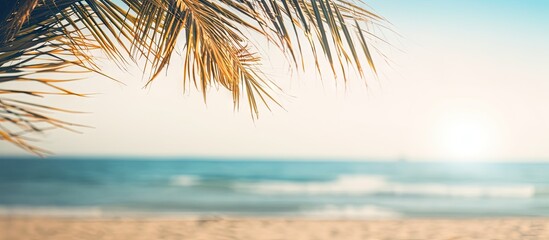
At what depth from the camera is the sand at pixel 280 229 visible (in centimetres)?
735

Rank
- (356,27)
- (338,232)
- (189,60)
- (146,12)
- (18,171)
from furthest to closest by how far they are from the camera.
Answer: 1. (18,171)
2. (338,232)
3. (189,60)
4. (146,12)
5. (356,27)

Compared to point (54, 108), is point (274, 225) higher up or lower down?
lower down

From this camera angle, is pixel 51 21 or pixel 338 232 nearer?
pixel 51 21

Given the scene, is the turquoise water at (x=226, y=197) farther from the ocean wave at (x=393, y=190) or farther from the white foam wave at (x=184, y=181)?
the white foam wave at (x=184, y=181)

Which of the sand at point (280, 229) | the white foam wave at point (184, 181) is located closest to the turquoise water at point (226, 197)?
the white foam wave at point (184, 181)

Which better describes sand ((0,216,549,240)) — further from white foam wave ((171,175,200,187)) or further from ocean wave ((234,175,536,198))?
white foam wave ((171,175,200,187))

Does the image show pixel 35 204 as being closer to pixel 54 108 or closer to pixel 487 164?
pixel 54 108

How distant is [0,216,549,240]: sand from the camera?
735cm

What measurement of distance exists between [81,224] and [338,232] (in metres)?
3.19

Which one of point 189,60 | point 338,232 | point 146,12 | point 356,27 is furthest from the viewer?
point 338,232

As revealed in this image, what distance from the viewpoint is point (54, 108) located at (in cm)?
217

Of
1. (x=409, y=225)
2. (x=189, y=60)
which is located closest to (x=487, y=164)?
(x=409, y=225)

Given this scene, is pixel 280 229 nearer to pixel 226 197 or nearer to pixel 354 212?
pixel 354 212

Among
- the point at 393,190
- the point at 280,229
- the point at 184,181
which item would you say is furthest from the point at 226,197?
the point at 280,229
